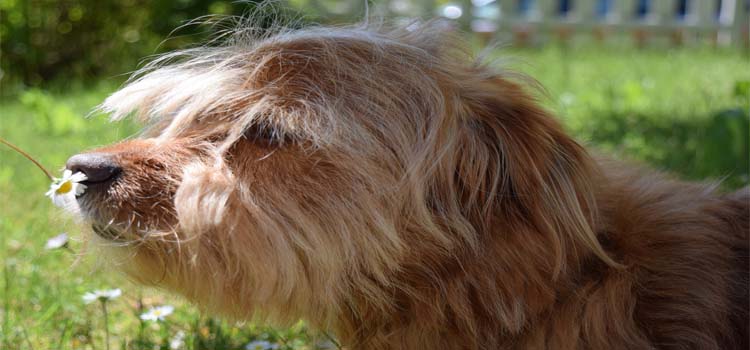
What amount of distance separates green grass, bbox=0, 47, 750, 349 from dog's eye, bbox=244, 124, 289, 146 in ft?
1.83

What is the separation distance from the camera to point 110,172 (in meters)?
2.13

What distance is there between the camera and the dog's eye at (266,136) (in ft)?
7.39

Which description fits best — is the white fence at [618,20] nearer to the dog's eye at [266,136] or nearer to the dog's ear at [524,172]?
the dog's ear at [524,172]

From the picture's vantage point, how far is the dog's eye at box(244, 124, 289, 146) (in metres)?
2.25

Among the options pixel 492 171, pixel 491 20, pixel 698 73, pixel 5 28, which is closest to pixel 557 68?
pixel 698 73

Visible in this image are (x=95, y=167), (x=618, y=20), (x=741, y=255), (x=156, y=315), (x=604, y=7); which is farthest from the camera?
(x=604, y=7)

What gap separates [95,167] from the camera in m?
2.13

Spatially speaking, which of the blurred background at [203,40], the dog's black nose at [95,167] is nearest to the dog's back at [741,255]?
the blurred background at [203,40]

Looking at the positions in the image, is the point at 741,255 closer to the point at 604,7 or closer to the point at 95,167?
the point at 95,167

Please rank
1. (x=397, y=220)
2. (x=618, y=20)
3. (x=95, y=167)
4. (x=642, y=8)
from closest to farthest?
(x=95, y=167)
(x=397, y=220)
(x=618, y=20)
(x=642, y=8)

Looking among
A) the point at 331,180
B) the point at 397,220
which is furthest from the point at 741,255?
the point at 331,180

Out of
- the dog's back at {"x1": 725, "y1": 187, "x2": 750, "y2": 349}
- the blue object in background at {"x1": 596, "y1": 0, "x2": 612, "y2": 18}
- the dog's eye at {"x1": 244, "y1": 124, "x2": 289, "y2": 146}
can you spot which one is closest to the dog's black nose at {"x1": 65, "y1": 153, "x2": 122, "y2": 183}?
the dog's eye at {"x1": 244, "y1": 124, "x2": 289, "y2": 146}

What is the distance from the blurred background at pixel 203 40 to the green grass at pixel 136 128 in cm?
1

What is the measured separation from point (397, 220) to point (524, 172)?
37cm
